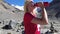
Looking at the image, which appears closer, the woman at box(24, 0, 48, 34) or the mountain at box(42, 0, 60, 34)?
the woman at box(24, 0, 48, 34)

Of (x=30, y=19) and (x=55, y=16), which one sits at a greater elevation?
(x=55, y=16)

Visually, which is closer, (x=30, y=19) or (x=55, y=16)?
(x=30, y=19)

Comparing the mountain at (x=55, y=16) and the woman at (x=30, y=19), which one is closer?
the woman at (x=30, y=19)

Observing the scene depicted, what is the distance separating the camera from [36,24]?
9.68ft

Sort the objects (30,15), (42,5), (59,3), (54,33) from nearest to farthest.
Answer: (42,5) < (30,15) < (54,33) < (59,3)

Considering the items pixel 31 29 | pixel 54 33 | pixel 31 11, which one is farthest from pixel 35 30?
pixel 54 33

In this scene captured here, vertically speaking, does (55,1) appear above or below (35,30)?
above

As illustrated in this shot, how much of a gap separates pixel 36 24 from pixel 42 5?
31cm

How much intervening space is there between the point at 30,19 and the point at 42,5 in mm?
274

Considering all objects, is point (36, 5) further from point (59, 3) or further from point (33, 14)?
point (59, 3)

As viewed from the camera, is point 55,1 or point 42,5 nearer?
point 42,5

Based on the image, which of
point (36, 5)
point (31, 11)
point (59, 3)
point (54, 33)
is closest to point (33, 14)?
point (31, 11)

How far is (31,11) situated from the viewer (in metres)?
2.94

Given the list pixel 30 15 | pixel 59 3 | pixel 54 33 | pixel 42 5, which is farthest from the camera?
pixel 59 3
